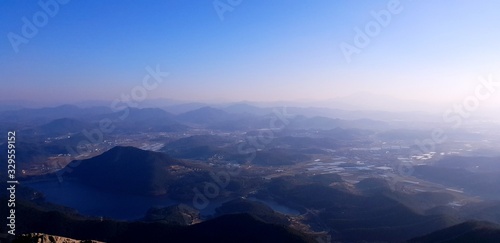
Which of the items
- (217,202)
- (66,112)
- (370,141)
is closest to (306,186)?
(217,202)

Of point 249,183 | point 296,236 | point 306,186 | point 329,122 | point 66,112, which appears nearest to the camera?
point 296,236

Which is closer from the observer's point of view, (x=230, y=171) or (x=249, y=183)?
(x=249, y=183)

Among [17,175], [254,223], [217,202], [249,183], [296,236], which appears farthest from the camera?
[17,175]

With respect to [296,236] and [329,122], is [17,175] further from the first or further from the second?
[329,122]

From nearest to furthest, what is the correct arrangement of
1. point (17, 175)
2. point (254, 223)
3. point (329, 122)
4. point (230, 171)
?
point (254, 223), point (17, 175), point (230, 171), point (329, 122)

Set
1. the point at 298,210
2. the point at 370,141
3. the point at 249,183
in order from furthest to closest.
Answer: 1. the point at 370,141
2. the point at 249,183
3. the point at 298,210

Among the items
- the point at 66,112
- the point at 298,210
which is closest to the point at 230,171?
the point at 298,210

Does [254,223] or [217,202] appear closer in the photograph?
[254,223]

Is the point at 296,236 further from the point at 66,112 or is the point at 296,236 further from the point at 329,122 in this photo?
the point at 66,112

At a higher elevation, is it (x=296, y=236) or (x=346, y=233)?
(x=296, y=236)
